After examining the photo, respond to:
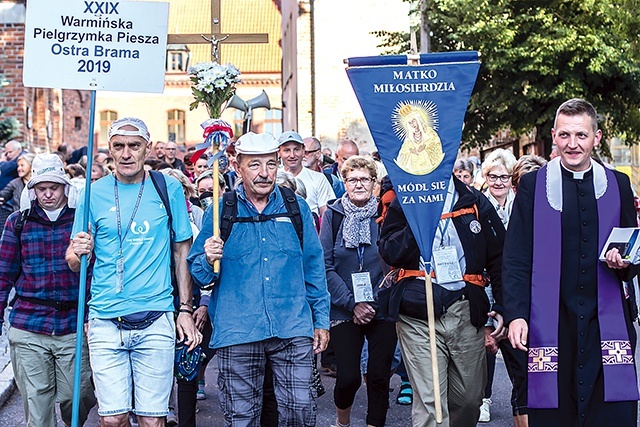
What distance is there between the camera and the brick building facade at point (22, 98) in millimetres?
22703

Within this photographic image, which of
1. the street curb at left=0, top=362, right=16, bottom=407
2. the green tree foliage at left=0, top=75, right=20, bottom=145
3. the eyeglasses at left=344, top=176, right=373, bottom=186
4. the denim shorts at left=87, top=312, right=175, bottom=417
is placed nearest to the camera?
the denim shorts at left=87, top=312, right=175, bottom=417

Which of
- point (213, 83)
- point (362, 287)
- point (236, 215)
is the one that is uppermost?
point (213, 83)

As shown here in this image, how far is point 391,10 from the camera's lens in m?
30.4

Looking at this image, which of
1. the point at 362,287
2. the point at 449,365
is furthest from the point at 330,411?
the point at 449,365

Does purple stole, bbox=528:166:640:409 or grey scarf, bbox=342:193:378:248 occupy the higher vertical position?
grey scarf, bbox=342:193:378:248

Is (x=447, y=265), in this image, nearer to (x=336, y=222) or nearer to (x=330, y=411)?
(x=336, y=222)

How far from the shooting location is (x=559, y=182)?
5578mm

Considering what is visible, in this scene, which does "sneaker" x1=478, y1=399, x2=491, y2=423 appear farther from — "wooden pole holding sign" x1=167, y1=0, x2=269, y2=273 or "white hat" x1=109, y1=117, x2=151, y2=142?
"white hat" x1=109, y1=117, x2=151, y2=142

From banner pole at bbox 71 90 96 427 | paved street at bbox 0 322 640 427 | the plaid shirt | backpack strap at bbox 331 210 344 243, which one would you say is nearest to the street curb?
paved street at bbox 0 322 640 427

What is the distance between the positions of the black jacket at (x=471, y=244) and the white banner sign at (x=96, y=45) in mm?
1625

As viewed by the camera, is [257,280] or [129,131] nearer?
[257,280]

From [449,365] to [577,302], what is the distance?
44.9 inches

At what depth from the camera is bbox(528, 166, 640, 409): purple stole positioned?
543 cm

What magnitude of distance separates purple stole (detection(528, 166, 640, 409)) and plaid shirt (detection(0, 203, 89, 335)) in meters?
2.90
